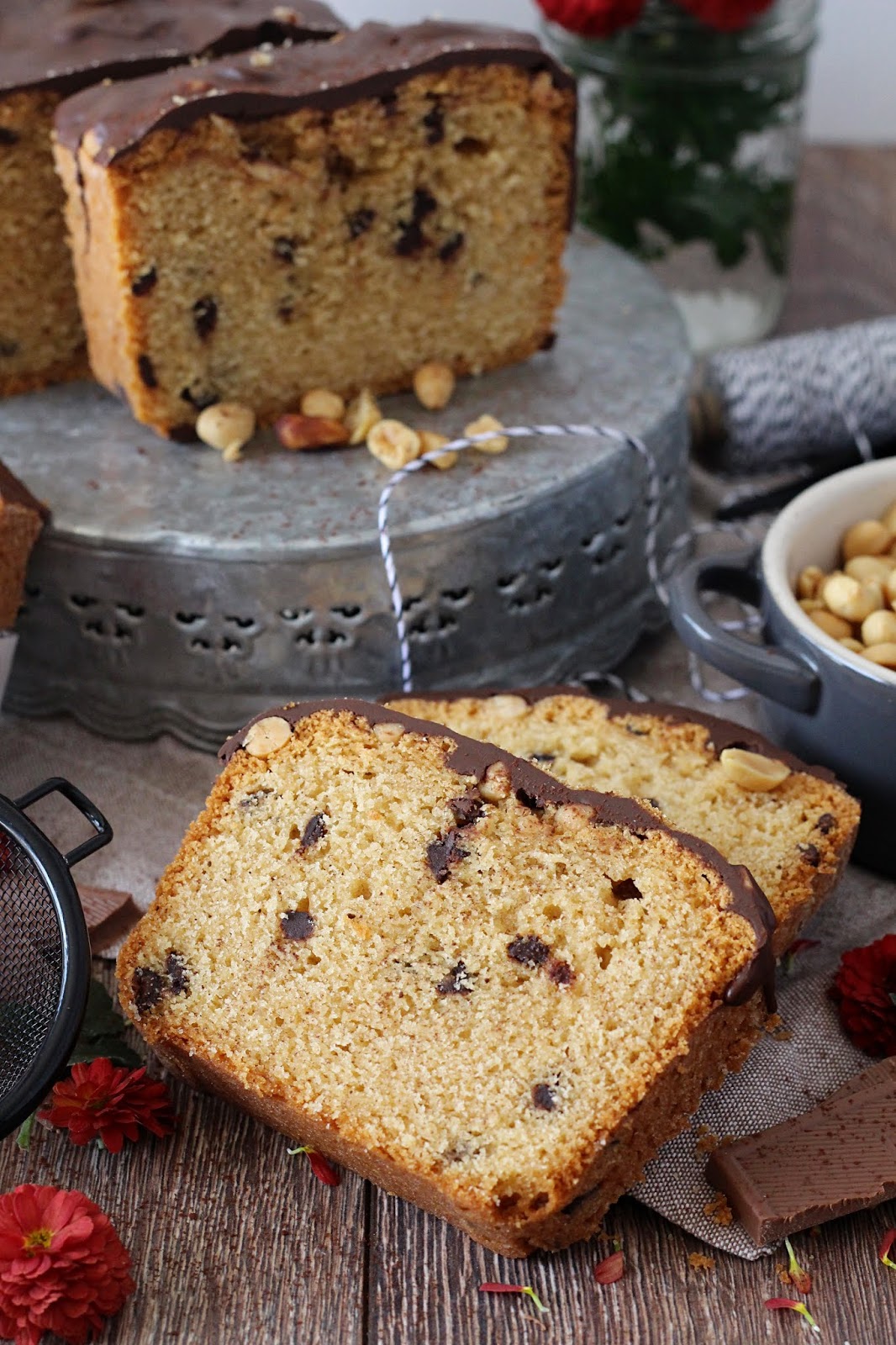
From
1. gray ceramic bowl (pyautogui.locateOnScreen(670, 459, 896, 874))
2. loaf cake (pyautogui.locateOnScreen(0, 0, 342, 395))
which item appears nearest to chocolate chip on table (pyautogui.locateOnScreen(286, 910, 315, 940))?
gray ceramic bowl (pyautogui.locateOnScreen(670, 459, 896, 874))

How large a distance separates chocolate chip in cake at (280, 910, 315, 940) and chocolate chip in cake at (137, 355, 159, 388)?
102 centimetres

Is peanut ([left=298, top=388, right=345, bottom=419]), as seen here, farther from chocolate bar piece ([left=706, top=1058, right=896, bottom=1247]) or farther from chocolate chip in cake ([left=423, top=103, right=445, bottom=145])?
chocolate bar piece ([left=706, top=1058, right=896, bottom=1247])

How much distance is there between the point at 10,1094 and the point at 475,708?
83cm

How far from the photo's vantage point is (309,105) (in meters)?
2.25

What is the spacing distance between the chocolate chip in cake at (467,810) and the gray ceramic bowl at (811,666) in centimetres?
47

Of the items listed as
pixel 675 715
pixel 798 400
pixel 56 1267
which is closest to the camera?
pixel 56 1267

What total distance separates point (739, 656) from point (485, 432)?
0.62 meters

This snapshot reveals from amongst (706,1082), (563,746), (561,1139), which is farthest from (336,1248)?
(563,746)

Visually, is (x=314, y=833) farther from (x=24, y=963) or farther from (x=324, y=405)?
(x=324, y=405)

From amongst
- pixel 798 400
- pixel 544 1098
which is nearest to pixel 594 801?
pixel 544 1098

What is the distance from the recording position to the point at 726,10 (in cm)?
291

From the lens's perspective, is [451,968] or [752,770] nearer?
[451,968]

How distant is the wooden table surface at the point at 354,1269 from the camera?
1593 mm

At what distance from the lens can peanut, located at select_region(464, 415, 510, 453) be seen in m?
2.39
